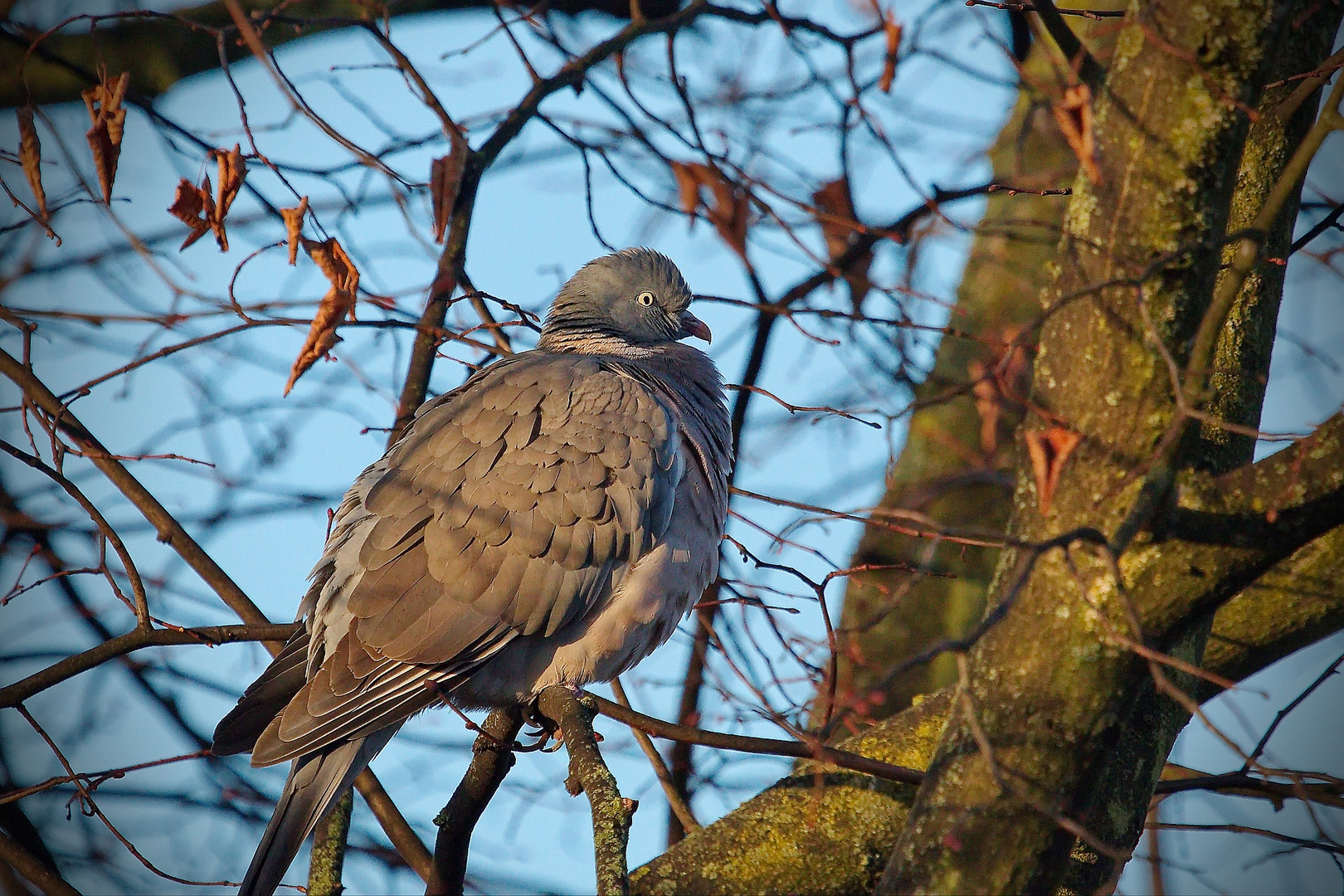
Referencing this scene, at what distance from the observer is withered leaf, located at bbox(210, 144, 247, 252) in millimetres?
2861

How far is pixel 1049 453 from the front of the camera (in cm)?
207

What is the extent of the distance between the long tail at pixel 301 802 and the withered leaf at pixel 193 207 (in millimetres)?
1480

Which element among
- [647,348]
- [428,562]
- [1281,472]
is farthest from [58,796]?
[1281,472]

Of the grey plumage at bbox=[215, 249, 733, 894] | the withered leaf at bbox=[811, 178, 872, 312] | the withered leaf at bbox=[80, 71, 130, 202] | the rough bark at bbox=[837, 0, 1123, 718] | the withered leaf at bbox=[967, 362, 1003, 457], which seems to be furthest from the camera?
the rough bark at bbox=[837, 0, 1123, 718]

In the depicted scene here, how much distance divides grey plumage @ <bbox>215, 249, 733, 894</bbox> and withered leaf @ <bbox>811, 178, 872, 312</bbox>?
1.20m

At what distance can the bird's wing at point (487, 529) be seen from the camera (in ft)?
10.5

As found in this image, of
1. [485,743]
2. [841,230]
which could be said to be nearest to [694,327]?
[841,230]

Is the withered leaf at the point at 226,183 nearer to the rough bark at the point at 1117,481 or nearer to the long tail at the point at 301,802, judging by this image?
the long tail at the point at 301,802

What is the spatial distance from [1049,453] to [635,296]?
8.77 feet

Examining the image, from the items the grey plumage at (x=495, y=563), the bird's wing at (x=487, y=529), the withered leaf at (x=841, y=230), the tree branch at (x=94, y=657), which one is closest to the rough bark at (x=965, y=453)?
the withered leaf at (x=841, y=230)

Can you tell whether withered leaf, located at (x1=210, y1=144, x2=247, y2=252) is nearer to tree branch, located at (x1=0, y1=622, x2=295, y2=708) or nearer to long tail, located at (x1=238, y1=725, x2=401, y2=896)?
tree branch, located at (x1=0, y1=622, x2=295, y2=708)

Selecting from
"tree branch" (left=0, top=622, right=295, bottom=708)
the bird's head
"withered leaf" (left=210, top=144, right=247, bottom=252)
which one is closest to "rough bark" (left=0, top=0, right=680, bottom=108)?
the bird's head

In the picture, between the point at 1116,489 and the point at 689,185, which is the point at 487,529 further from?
the point at 1116,489

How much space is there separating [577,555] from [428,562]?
464mm
